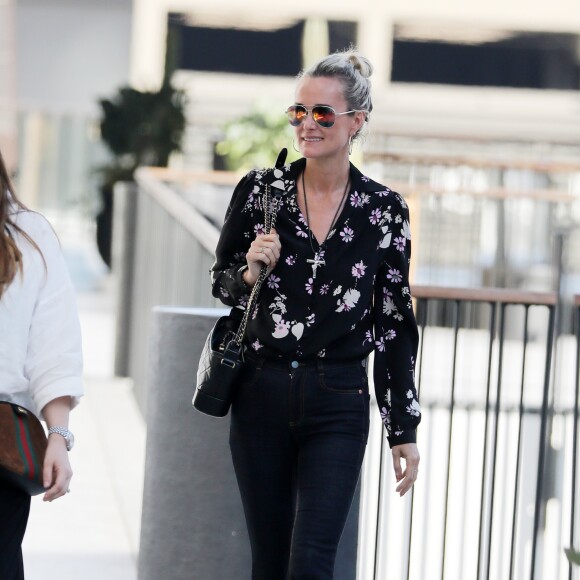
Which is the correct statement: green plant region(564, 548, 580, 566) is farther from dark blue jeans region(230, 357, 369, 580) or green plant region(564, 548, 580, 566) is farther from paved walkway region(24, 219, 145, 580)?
paved walkway region(24, 219, 145, 580)

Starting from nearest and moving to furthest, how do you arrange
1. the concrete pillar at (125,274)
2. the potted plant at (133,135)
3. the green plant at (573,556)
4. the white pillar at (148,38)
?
the green plant at (573,556), the concrete pillar at (125,274), the potted plant at (133,135), the white pillar at (148,38)

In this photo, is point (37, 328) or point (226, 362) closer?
point (37, 328)

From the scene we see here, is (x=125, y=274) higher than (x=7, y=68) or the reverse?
the reverse

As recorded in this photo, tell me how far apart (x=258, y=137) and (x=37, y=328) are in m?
16.0

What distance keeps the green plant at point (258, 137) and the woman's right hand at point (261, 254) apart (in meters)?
15.1

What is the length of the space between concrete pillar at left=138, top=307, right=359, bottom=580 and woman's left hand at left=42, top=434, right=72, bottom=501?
1.62 meters

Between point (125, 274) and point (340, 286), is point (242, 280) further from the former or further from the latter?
point (125, 274)

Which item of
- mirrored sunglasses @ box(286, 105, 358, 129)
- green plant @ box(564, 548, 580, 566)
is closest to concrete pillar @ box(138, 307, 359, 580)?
mirrored sunglasses @ box(286, 105, 358, 129)

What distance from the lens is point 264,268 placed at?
3270 millimetres

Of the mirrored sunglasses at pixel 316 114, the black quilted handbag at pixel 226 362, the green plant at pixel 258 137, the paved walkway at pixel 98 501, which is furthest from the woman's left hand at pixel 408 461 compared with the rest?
the green plant at pixel 258 137

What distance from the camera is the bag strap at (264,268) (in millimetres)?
3266

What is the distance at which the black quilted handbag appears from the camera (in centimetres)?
329

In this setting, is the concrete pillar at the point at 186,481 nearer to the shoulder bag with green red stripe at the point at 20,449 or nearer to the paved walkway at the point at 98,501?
the paved walkway at the point at 98,501

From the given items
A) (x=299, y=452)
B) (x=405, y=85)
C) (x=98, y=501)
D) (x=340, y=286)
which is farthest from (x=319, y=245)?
(x=405, y=85)
